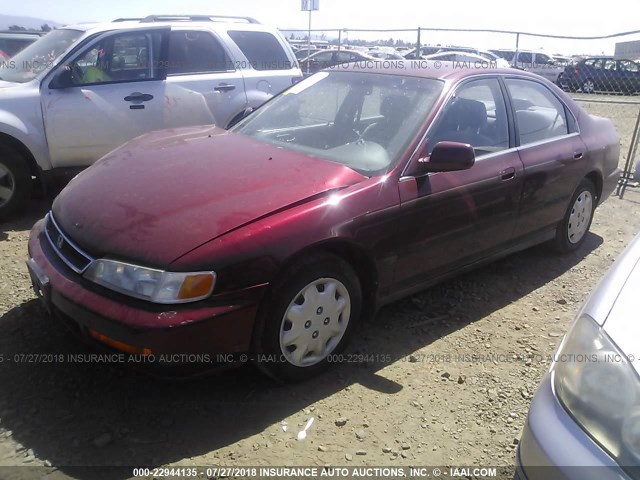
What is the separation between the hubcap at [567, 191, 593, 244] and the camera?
480cm

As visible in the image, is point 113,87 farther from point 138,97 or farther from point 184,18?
point 184,18

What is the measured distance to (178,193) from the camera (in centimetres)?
288

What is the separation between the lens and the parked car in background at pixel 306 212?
2.53 m

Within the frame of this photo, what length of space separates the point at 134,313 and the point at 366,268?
129 centimetres

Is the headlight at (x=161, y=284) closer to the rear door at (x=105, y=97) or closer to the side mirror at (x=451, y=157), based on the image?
the side mirror at (x=451, y=157)

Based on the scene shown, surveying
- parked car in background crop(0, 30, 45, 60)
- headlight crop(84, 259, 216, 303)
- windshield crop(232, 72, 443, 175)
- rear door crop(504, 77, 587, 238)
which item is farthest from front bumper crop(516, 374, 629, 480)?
parked car in background crop(0, 30, 45, 60)

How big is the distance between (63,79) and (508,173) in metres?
4.16

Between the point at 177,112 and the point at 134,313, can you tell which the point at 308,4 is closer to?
the point at 177,112

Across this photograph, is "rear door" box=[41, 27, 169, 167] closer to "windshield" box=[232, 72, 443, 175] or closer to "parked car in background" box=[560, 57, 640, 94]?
"windshield" box=[232, 72, 443, 175]

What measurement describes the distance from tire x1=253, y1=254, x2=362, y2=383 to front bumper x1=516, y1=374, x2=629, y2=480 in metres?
1.24

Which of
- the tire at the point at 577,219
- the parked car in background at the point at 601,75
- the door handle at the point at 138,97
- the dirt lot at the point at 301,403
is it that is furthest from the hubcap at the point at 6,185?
the parked car in background at the point at 601,75

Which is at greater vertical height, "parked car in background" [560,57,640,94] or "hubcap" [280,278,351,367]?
"parked car in background" [560,57,640,94]

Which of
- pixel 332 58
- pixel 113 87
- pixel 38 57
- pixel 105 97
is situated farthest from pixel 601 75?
pixel 38 57

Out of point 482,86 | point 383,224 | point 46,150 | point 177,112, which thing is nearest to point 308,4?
point 177,112
